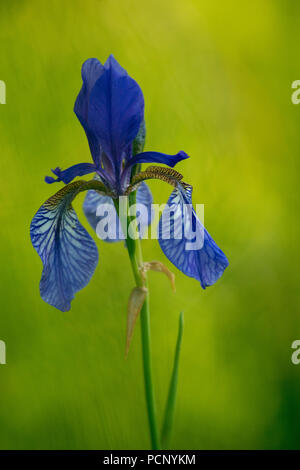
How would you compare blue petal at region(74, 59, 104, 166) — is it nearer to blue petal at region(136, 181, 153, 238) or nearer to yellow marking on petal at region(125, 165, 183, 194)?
→ yellow marking on petal at region(125, 165, 183, 194)

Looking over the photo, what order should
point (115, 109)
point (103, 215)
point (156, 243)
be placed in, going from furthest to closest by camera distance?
1. point (156, 243)
2. point (103, 215)
3. point (115, 109)

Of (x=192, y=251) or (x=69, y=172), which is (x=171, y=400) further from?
(x=69, y=172)

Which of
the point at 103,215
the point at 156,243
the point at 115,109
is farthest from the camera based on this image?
the point at 156,243

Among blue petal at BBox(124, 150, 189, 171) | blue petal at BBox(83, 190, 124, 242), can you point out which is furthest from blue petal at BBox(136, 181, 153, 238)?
blue petal at BBox(124, 150, 189, 171)

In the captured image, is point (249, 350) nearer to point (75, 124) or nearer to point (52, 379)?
point (52, 379)

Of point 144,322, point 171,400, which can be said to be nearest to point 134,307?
point 144,322

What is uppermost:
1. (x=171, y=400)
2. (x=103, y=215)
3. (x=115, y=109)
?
(x=115, y=109)

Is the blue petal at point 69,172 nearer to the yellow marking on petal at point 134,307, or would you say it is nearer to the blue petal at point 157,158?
the blue petal at point 157,158
